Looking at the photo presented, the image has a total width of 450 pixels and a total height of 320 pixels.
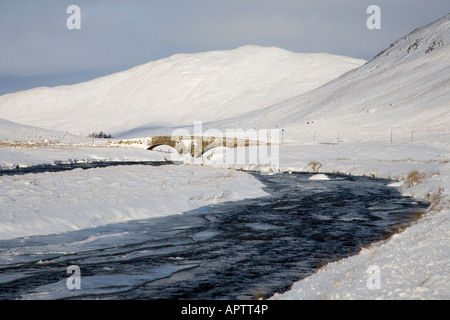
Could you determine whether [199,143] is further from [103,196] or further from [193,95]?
[193,95]

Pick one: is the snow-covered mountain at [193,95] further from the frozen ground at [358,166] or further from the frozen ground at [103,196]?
the frozen ground at [103,196]

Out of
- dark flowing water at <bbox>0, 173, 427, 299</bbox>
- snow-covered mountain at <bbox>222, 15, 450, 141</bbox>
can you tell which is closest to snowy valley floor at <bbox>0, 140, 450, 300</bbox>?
dark flowing water at <bbox>0, 173, 427, 299</bbox>

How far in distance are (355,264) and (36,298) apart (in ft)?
24.3

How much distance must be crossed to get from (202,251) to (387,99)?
85.9 meters

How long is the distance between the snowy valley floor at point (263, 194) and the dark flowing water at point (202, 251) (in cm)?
107

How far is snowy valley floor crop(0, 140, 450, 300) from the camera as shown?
413 inches

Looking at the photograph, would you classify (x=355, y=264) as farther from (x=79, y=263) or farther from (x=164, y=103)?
(x=164, y=103)

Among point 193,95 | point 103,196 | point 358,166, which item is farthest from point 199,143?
point 193,95

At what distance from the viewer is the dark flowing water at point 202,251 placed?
11766 millimetres

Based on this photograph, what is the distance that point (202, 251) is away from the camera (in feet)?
50.8

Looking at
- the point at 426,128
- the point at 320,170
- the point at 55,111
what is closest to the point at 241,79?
the point at 55,111

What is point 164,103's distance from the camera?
183m

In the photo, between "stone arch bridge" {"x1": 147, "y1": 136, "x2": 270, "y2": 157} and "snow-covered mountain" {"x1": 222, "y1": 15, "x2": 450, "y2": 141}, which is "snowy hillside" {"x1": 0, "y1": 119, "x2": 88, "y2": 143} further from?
"snow-covered mountain" {"x1": 222, "y1": 15, "x2": 450, "y2": 141}
